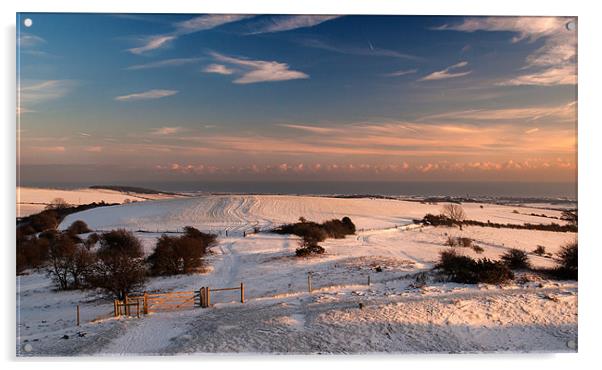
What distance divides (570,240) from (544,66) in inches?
123

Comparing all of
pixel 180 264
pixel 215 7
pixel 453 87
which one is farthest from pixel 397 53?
pixel 180 264

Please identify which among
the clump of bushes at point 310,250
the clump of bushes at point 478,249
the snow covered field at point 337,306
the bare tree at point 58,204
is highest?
the bare tree at point 58,204

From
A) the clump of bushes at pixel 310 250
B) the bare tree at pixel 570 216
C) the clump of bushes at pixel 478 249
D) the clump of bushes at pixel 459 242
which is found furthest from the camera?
the clump of bushes at pixel 310 250

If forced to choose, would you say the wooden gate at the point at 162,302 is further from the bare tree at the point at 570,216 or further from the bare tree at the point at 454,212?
the bare tree at the point at 570,216

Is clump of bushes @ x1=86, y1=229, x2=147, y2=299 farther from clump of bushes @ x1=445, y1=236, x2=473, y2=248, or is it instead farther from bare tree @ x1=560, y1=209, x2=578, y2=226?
bare tree @ x1=560, y1=209, x2=578, y2=226

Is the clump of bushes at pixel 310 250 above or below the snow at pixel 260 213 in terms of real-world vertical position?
below

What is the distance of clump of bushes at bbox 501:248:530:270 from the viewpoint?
8211 mm

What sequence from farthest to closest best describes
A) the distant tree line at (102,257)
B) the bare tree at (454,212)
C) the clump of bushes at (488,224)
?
the bare tree at (454,212) < the distant tree line at (102,257) < the clump of bushes at (488,224)

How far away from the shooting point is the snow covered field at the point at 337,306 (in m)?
5.96

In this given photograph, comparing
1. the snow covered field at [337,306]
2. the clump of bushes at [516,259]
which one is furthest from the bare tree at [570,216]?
the clump of bushes at [516,259]

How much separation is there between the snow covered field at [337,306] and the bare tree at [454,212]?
0.18 m

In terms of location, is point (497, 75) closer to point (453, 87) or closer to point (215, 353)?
point (453, 87)

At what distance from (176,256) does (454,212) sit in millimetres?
6688

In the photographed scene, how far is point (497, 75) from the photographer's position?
6621mm
